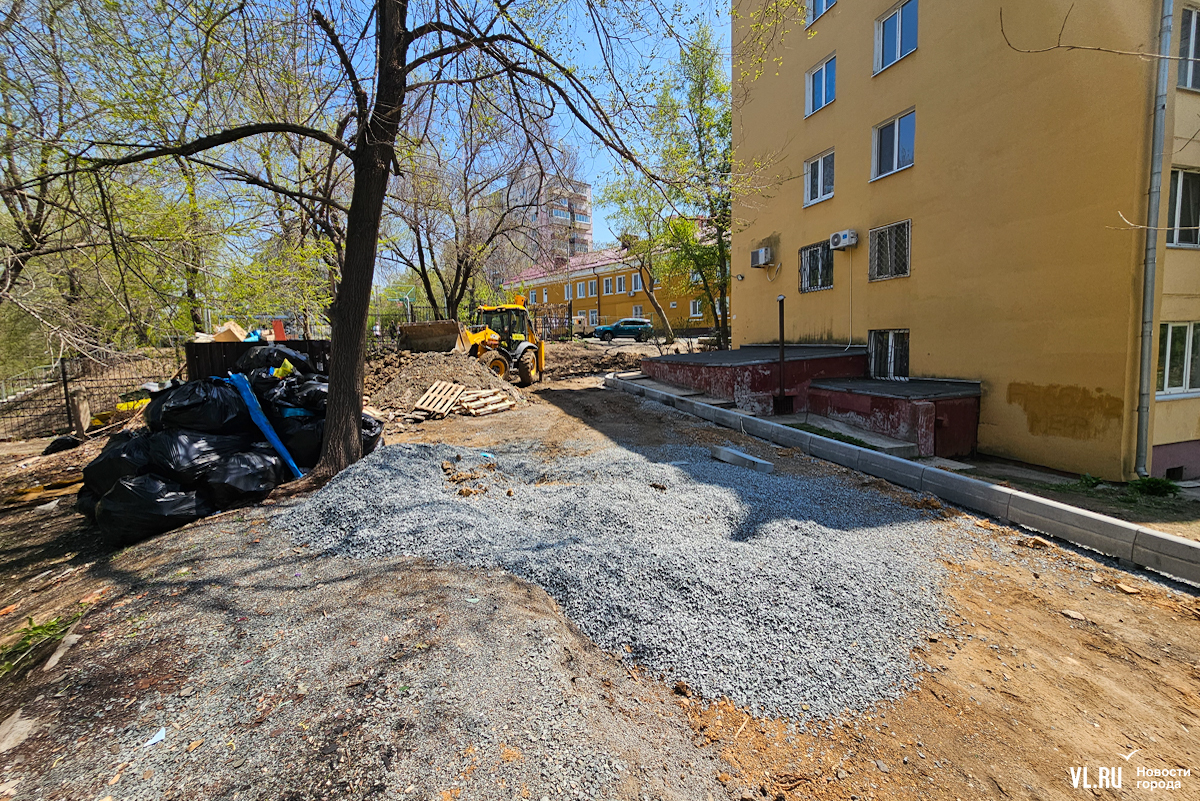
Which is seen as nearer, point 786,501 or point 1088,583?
point 1088,583

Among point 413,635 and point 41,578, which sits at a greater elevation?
point 413,635

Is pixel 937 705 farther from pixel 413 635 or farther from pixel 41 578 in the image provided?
pixel 41 578

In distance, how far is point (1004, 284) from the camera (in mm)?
7602

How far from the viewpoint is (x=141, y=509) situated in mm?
4594

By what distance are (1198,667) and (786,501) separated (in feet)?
8.65

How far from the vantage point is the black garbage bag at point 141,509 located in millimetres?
4582

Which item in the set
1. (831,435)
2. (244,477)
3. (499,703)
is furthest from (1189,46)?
(244,477)

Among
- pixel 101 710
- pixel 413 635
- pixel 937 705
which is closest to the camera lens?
pixel 101 710

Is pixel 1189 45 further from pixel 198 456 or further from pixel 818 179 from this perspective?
pixel 198 456

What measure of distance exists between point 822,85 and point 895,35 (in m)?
2.05

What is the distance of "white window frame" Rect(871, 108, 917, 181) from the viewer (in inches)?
364

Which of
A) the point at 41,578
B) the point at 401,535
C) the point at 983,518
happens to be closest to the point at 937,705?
the point at 983,518

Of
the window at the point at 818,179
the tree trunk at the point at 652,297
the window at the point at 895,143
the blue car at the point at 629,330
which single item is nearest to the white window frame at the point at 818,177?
the window at the point at 818,179

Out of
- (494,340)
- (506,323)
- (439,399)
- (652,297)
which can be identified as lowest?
(439,399)
